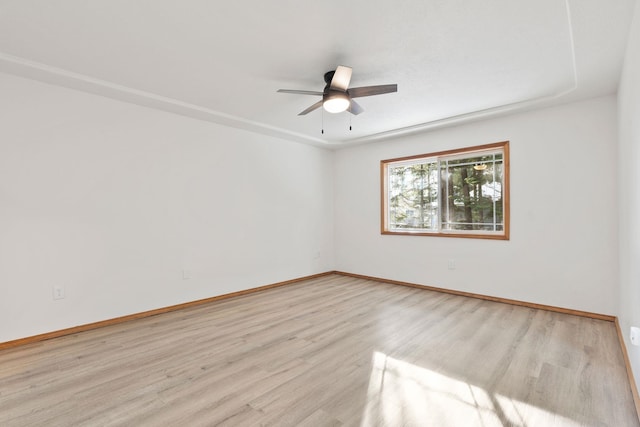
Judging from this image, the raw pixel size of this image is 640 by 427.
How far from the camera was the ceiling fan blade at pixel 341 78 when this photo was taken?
239cm

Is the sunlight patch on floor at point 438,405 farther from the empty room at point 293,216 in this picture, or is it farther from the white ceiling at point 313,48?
the white ceiling at point 313,48

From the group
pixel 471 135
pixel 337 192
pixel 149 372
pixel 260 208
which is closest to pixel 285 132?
pixel 260 208

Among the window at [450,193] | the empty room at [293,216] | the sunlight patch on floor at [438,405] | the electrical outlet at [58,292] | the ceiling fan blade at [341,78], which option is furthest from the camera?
the window at [450,193]

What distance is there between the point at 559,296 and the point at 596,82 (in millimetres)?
2341

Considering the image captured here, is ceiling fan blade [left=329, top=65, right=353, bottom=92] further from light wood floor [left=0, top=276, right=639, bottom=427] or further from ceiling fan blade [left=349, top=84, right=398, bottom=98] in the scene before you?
light wood floor [left=0, top=276, right=639, bottom=427]

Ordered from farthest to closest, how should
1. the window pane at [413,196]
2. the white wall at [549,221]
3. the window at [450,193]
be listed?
1. the window pane at [413,196]
2. the window at [450,193]
3. the white wall at [549,221]

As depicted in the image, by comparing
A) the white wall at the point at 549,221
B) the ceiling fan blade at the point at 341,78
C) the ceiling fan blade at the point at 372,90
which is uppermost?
the ceiling fan blade at the point at 341,78

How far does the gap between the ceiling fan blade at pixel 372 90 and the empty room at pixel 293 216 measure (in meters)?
0.03

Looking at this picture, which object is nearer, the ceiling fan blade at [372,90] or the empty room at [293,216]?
the empty room at [293,216]

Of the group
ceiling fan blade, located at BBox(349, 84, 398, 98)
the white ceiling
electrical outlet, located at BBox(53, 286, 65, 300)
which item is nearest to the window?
the white ceiling

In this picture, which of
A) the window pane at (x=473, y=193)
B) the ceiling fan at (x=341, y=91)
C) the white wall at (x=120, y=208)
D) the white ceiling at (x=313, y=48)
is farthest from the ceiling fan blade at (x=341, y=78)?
the window pane at (x=473, y=193)

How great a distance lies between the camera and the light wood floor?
174 centimetres

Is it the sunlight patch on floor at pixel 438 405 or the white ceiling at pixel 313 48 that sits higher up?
the white ceiling at pixel 313 48

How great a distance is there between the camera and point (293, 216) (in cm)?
522
